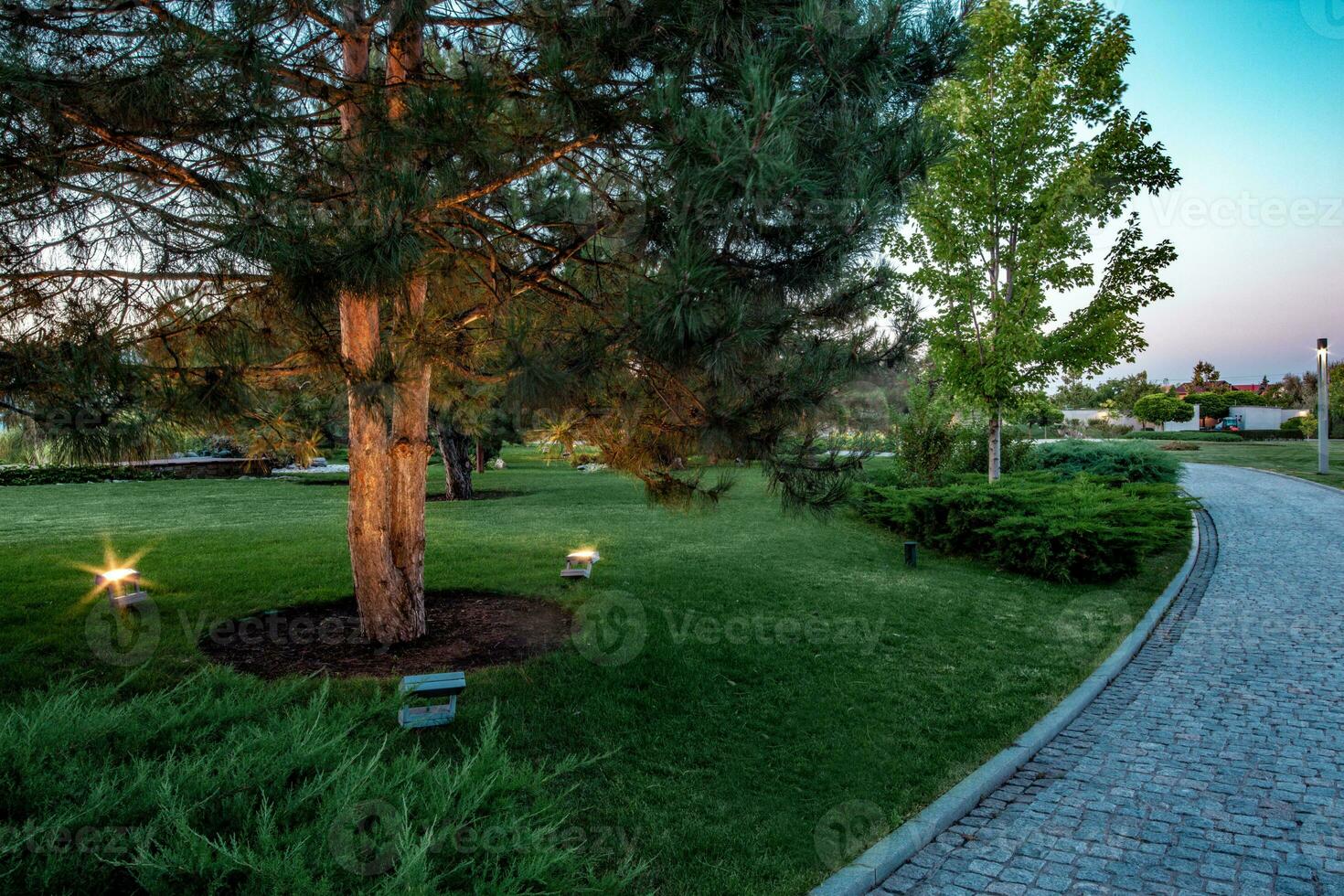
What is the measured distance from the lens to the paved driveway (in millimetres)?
3236

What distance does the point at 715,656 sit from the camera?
610 cm

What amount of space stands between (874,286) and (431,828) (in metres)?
4.30

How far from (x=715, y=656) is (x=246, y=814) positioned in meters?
4.50

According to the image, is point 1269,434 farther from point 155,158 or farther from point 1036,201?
point 155,158

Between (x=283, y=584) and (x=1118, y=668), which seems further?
(x=283, y=584)

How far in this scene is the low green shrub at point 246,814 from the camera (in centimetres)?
165

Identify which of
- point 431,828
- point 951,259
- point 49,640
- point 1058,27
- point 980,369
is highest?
point 1058,27

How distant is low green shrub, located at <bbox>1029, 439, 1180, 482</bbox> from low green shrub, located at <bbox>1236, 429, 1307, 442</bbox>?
3975 centimetres

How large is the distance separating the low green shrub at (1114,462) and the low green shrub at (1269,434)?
130 feet

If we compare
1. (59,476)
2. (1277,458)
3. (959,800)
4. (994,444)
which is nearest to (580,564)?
(959,800)

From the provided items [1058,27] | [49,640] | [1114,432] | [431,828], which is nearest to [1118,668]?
[431,828]

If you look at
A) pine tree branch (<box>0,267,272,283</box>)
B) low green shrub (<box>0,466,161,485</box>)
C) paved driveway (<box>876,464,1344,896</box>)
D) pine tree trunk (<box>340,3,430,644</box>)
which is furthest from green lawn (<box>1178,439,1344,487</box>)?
low green shrub (<box>0,466,161,485</box>)

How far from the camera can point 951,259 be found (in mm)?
12633

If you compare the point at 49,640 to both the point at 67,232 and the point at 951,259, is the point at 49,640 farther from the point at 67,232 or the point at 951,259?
the point at 951,259
